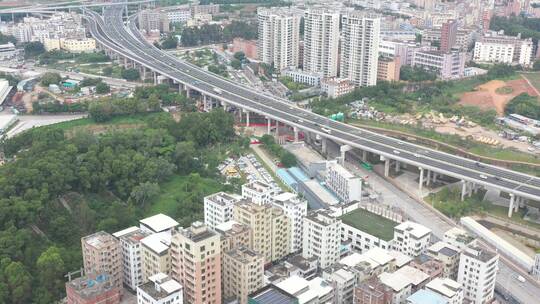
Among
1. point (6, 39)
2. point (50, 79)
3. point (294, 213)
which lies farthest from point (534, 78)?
point (6, 39)

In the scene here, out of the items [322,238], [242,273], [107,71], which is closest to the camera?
[242,273]

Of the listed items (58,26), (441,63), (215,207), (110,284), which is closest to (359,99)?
(441,63)

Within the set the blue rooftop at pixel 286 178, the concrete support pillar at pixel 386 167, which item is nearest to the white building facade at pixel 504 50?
the concrete support pillar at pixel 386 167

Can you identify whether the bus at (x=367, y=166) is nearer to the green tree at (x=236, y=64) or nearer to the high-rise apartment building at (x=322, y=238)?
the high-rise apartment building at (x=322, y=238)

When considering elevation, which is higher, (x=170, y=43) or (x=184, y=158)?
(x=170, y=43)

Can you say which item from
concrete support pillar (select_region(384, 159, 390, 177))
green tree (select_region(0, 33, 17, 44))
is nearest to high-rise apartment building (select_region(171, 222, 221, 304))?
concrete support pillar (select_region(384, 159, 390, 177))

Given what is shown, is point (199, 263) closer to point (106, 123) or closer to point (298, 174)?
point (298, 174)

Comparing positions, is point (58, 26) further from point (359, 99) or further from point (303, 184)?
point (303, 184)
